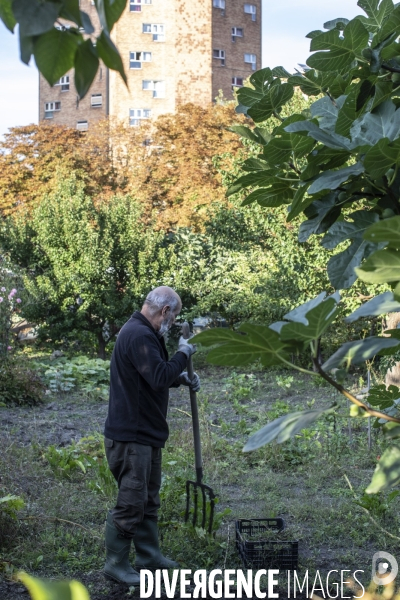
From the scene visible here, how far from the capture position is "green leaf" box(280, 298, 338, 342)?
1037 mm

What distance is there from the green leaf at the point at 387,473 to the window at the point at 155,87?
46.5m

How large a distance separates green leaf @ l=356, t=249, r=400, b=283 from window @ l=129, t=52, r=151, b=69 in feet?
155

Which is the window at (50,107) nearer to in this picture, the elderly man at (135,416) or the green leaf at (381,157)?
the elderly man at (135,416)

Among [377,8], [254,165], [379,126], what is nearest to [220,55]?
[377,8]

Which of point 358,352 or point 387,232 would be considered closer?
point 387,232

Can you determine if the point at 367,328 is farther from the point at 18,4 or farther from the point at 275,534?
the point at 18,4

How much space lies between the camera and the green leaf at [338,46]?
61.7 inches

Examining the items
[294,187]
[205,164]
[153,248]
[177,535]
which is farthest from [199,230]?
[294,187]

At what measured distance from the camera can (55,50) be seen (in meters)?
A: 0.82

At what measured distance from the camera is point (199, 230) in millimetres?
22578

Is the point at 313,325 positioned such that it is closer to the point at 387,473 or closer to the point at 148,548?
the point at 387,473

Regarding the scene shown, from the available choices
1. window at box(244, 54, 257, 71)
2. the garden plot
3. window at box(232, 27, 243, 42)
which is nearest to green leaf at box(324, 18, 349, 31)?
the garden plot

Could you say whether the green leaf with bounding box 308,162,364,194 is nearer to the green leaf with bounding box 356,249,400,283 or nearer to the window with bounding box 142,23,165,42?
the green leaf with bounding box 356,249,400,283

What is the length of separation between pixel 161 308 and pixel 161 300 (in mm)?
53
